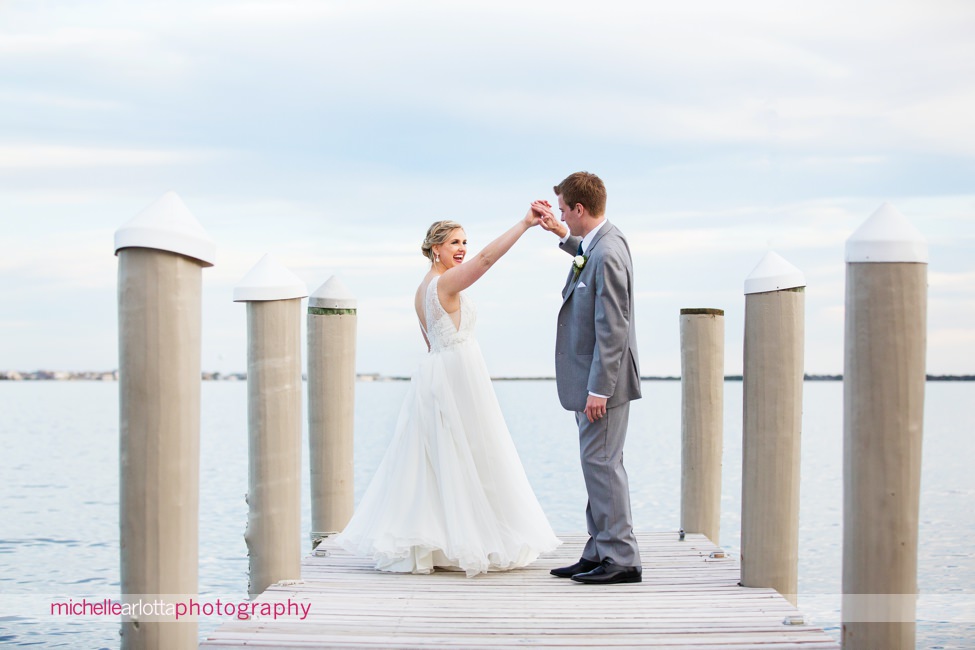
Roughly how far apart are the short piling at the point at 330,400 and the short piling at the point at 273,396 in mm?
1913

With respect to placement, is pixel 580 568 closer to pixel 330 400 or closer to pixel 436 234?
pixel 436 234

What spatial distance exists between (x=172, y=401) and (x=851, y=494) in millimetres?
2568

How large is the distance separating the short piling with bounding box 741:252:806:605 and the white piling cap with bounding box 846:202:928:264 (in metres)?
1.20

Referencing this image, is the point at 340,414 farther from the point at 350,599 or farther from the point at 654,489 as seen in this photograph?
the point at 654,489

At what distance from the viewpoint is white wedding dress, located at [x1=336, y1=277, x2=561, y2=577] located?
557 centimetres

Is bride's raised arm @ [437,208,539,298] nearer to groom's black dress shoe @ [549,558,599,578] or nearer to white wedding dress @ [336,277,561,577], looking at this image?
white wedding dress @ [336,277,561,577]

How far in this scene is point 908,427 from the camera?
374cm

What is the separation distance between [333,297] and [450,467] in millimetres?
1876

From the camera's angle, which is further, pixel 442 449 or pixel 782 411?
pixel 442 449

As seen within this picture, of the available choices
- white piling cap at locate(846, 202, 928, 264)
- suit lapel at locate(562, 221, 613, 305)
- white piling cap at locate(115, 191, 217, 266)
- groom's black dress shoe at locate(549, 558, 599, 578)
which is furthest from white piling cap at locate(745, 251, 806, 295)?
white piling cap at locate(115, 191, 217, 266)

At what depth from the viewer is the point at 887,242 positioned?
3.71 meters

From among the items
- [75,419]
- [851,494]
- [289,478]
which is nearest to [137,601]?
[289,478]

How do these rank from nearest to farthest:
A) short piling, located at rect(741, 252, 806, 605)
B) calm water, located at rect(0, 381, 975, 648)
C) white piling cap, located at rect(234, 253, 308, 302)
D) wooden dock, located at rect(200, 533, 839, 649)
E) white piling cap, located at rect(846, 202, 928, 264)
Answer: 1. white piling cap, located at rect(846, 202, 928, 264)
2. wooden dock, located at rect(200, 533, 839, 649)
3. white piling cap, located at rect(234, 253, 308, 302)
4. short piling, located at rect(741, 252, 806, 605)
5. calm water, located at rect(0, 381, 975, 648)

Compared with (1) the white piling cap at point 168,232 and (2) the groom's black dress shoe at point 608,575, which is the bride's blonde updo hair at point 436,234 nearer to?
(2) the groom's black dress shoe at point 608,575
